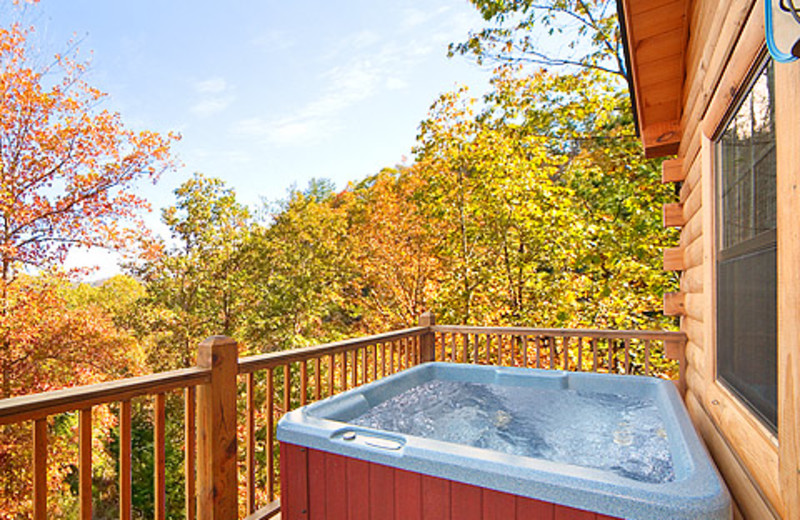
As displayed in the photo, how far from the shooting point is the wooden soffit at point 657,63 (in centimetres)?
222

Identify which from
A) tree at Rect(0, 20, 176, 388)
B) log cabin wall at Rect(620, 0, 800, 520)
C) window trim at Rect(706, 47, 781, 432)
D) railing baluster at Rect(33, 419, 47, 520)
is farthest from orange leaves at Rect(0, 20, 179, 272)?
window trim at Rect(706, 47, 781, 432)

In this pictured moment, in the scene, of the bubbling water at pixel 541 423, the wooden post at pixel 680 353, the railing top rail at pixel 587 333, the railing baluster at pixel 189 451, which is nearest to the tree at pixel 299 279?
the railing top rail at pixel 587 333

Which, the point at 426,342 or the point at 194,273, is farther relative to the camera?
the point at 194,273

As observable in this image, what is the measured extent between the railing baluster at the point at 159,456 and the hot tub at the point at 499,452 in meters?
0.48

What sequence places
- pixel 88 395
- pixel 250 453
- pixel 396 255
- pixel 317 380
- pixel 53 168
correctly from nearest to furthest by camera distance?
pixel 88 395 → pixel 250 453 → pixel 317 380 → pixel 53 168 → pixel 396 255

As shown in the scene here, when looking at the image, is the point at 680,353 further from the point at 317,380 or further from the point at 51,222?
the point at 51,222

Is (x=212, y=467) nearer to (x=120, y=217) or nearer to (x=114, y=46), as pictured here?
(x=120, y=217)

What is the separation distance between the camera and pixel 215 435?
6.41 feet

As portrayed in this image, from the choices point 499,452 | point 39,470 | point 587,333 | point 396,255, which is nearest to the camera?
point 39,470

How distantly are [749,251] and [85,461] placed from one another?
2.27 metres

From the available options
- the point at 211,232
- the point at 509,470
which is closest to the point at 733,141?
the point at 509,470

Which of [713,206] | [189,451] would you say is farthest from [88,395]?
[713,206]

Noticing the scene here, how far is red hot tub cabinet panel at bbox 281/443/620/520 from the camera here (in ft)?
4.67

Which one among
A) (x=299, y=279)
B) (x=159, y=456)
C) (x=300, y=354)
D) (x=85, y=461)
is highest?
(x=299, y=279)
